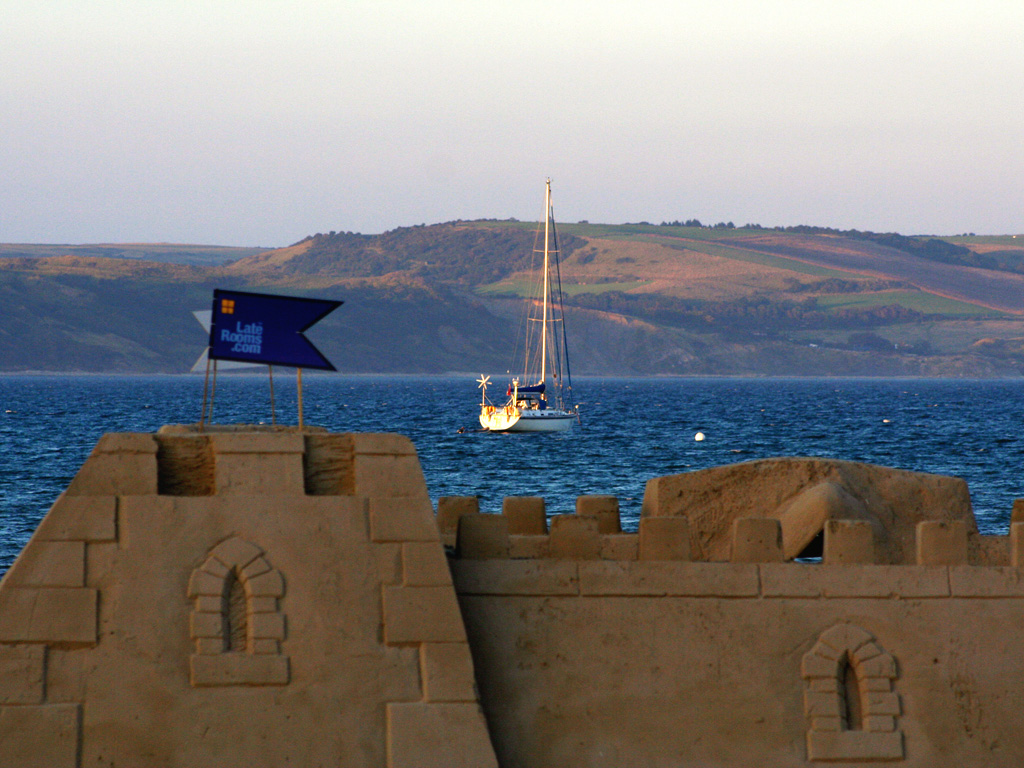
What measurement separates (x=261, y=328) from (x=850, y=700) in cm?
421

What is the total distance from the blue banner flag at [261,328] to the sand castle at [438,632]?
0.57 m

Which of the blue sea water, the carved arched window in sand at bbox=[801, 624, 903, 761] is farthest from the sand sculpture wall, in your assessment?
the blue sea water

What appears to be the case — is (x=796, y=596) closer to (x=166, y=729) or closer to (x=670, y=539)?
(x=670, y=539)

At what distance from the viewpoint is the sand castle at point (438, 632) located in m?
8.06

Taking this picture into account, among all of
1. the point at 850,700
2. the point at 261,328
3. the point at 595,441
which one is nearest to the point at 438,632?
the point at 261,328

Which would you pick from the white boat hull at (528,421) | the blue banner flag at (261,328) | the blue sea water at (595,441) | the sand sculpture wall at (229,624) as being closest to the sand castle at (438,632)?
the sand sculpture wall at (229,624)

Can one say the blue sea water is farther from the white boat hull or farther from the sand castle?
the sand castle

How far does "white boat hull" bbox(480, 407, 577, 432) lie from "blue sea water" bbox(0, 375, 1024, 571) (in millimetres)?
914

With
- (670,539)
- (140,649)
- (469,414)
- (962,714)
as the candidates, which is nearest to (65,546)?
(140,649)

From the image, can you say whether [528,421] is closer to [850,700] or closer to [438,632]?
[850,700]

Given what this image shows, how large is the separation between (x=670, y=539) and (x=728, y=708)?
105 cm

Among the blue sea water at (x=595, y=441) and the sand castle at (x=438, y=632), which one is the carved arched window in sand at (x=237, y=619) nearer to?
the sand castle at (x=438, y=632)

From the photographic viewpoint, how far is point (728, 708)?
886 centimetres

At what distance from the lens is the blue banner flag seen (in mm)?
9094
